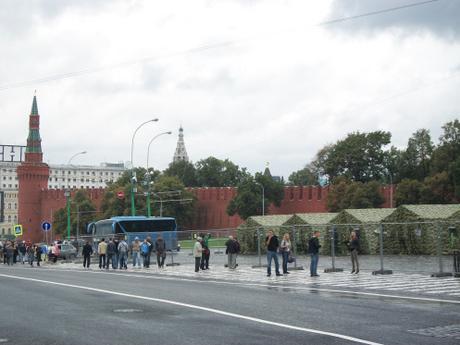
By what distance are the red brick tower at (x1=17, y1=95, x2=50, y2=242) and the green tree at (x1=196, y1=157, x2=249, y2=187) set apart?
89.1ft

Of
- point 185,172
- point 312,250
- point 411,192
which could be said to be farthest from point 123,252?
point 185,172

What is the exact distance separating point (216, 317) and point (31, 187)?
119 m

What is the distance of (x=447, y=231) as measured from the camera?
24.6 metres

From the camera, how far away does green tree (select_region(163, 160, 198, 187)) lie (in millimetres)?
134000

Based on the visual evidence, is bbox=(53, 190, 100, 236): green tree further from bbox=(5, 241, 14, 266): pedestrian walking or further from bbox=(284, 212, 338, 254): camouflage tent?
bbox=(284, 212, 338, 254): camouflage tent

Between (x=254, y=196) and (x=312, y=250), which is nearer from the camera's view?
(x=312, y=250)

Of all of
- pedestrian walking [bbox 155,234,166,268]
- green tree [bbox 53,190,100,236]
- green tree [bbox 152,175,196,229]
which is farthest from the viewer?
green tree [bbox 53,190,100,236]

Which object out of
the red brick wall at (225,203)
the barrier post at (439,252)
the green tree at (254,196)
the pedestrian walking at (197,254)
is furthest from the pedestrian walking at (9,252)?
the green tree at (254,196)

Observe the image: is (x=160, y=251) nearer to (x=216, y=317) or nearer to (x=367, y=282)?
(x=367, y=282)

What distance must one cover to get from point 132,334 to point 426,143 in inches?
3334

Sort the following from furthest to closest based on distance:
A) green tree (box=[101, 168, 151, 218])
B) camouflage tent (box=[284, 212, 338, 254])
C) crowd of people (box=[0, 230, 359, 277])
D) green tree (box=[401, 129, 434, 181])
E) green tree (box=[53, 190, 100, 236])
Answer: green tree (box=[53, 190, 100, 236]) < green tree (box=[101, 168, 151, 218]) < green tree (box=[401, 129, 434, 181]) < camouflage tent (box=[284, 212, 338, 254]) < crowd of people (box=[0, 230, 359, 277])

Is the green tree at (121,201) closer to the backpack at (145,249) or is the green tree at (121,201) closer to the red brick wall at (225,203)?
the red brick wall at (225,203)

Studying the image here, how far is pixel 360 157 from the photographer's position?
315 feet

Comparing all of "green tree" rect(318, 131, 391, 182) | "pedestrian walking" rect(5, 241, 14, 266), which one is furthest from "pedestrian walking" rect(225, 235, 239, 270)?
"green tree" rect(318, 131, 391, 182)
